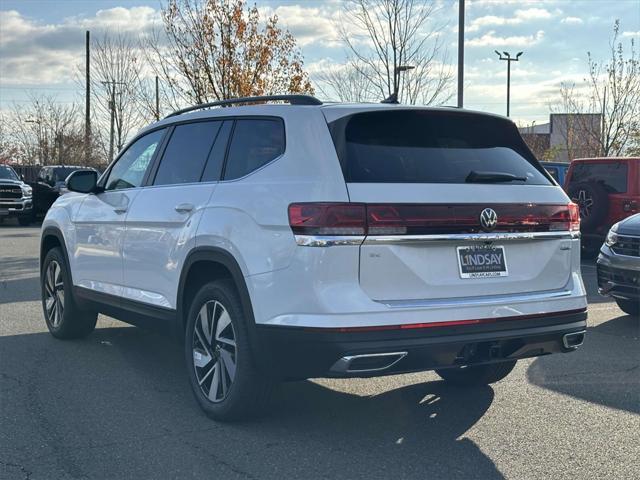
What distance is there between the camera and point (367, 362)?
381cm

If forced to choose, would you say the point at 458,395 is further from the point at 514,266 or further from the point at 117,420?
the point at 117,420

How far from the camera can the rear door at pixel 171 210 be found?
485 cm

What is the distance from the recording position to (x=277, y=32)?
18.0 meters

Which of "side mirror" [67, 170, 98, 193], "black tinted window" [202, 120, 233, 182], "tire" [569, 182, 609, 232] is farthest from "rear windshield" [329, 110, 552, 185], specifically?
"tire" [569, 182, 609, 232]

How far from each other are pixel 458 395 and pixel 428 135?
1923 millimetres

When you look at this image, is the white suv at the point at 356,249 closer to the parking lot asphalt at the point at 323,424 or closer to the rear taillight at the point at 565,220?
the rear taillight at the point at 565,220

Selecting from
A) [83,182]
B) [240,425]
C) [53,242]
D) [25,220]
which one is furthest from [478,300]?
[25,220]

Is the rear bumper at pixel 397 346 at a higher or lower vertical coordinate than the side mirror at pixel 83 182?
lower

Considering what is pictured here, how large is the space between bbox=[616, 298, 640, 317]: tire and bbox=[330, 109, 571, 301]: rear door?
4.29 meters

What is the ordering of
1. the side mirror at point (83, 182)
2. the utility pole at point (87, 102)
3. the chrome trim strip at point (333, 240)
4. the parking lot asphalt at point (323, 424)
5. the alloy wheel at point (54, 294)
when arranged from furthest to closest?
the utility pole at point (87, 102)
the alloy wheel at point (54, 294)
the side mirror at point (83, 182)
the parking lot asphalt at point (323, 424)
the chrome trim strip at point (333, 240)

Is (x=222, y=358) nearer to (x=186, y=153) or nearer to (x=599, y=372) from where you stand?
(x=186, y=153)

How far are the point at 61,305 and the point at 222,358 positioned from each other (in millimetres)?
2942

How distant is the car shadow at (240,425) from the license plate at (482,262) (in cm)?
96

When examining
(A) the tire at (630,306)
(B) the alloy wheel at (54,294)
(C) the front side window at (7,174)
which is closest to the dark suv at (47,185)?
(C) the front side window at (7,174)
